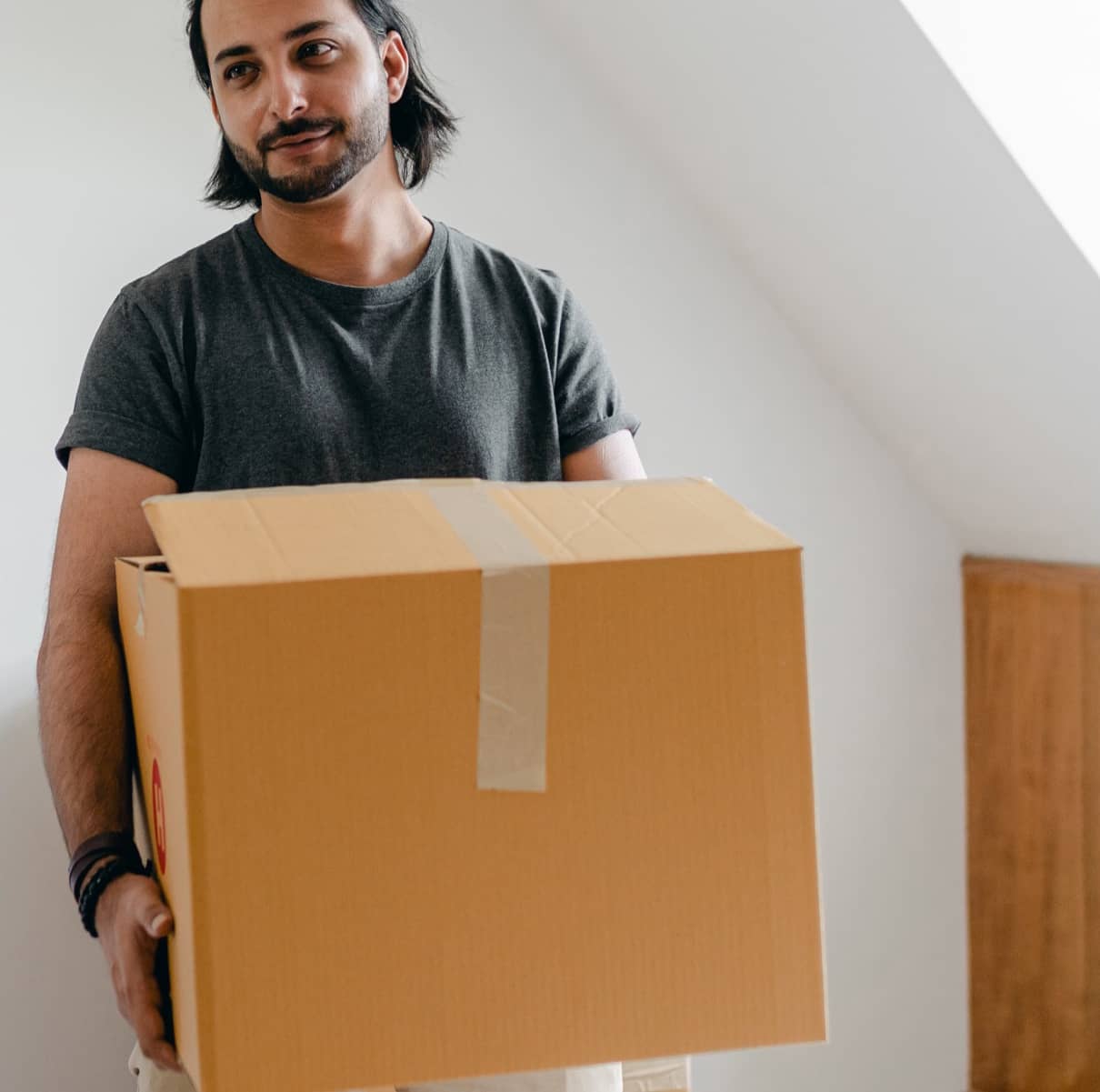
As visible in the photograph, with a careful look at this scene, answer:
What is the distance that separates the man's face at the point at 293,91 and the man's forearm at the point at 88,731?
46 cm

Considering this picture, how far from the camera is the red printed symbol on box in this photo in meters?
0.86

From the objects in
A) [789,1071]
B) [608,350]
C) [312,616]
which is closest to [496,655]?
[312,616]

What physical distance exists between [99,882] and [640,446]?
121cm

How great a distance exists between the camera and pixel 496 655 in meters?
0.77

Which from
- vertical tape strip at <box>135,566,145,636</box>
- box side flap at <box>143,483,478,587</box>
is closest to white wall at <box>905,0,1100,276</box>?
box side flap at <box>143,483,478,587</box>

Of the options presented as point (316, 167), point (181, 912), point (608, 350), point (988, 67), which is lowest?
point (181, 912)

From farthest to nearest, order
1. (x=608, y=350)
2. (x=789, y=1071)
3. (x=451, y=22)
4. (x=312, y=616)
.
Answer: (x=789, y=1071) → (x=608, y=350) → (x=451, y=22) → (x=312, y=616)

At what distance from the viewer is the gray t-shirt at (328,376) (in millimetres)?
1209

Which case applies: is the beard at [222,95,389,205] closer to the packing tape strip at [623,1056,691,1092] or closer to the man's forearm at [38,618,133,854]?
the man's forearm at [38,618,133,854]

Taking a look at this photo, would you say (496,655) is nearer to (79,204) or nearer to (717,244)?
(79,204)

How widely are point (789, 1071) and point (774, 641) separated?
158 centimetres

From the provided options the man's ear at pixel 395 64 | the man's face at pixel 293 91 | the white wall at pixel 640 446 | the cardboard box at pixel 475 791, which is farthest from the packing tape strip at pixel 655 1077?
the man's ear at pixel 395 64

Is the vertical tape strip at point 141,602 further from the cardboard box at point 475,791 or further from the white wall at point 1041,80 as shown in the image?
the white wall at point 1041,80

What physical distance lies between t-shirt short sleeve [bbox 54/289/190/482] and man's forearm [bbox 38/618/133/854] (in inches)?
7.1
